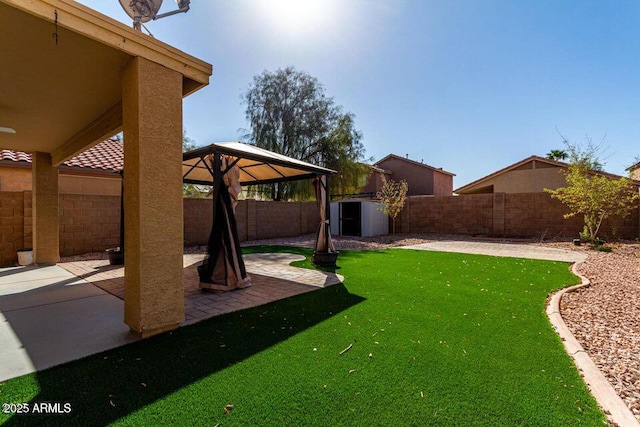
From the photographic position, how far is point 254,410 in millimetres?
1872

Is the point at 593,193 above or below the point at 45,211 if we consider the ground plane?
above

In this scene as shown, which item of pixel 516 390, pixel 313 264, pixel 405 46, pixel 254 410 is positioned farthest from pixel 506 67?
pixel 254 410

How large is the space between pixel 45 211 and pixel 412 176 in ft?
80.3

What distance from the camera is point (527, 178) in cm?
1725

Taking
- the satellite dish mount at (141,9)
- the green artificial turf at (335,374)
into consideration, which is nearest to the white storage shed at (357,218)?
the green artificial turf at (335,374)

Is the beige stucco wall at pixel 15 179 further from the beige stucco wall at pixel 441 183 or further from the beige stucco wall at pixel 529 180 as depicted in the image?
the beige stucco wall at pixel 441 183

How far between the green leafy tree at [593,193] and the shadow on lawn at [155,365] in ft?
36.2

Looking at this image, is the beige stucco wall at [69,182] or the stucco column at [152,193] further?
the beige stucco wall at [69,182]

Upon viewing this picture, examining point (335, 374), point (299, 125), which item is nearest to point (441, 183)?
point (299, 125)

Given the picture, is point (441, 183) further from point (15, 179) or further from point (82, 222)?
point (15, 179)

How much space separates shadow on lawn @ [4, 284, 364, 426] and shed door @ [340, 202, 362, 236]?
1080 centimetres

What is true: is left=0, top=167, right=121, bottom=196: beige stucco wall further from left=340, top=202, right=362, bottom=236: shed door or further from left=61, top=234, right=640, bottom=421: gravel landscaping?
left=61, top=234, right=640, bottom=421: gravel landscaping

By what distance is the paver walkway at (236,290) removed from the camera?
13.1ft

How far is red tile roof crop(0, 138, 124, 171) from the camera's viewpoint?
8.86m
